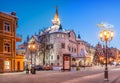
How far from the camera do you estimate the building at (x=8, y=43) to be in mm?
46375

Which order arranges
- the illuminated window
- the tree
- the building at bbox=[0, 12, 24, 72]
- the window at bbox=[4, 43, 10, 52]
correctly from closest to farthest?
the building at bbox=[0, 12, 24, 72]
the illuminated window
the window at bbox=[4, 43, 10, 52]
the tree

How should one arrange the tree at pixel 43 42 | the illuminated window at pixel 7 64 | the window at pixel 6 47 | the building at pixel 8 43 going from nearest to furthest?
1. the building at pixel 8 43
2. the illuminated window at pixel 7 64
3. the window at pixel 6 47
4. the tree at pixel 43 42

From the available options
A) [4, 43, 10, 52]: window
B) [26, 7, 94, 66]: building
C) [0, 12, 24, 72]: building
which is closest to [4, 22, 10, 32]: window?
[0, 12, 24, 72]: building

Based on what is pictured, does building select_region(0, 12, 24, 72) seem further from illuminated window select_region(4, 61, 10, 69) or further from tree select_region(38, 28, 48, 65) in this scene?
tree select_region(38, 28, 48, 65)

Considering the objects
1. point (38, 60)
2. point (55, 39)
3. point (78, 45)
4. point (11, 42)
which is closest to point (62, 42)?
point (55, 39)

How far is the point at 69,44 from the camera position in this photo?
9681 cm

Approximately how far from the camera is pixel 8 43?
4828 centimetres

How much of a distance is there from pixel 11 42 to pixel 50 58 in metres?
42.5

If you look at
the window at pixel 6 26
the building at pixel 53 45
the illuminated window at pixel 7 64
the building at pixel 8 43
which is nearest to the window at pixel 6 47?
the building at pixel 8 43

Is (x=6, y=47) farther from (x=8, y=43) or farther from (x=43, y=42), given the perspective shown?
(x=43, y=42)

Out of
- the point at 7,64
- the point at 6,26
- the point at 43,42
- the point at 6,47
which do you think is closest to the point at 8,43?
the point at 6,47

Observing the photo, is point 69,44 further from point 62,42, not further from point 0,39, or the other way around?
point 0,39

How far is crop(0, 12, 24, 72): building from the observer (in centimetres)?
4638

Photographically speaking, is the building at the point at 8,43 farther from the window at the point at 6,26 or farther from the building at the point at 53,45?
the building at the point at 53,45
